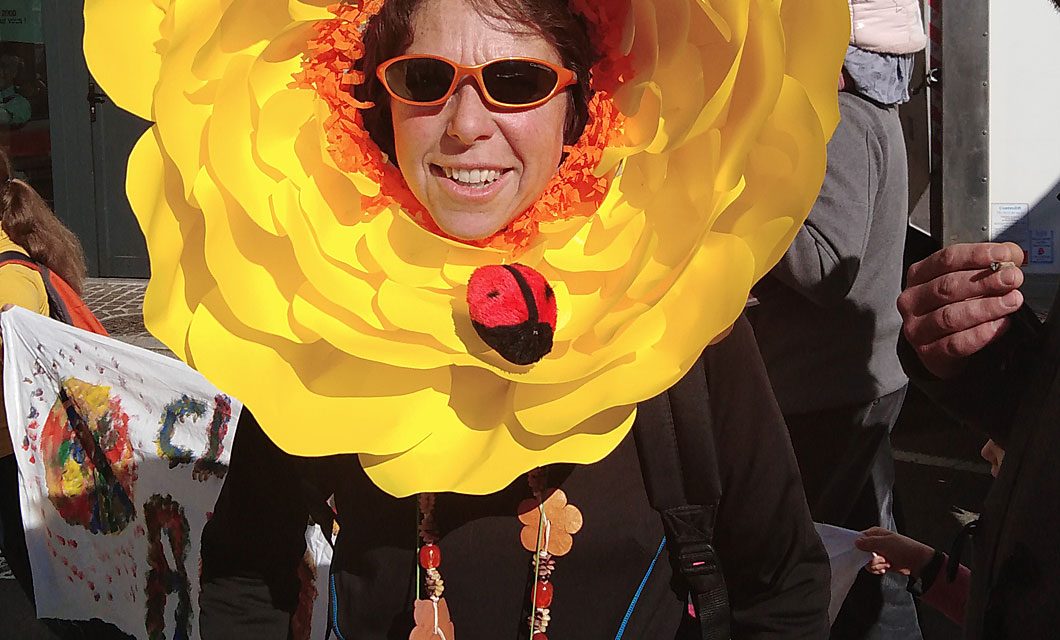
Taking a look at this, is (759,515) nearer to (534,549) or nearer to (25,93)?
(534,549)

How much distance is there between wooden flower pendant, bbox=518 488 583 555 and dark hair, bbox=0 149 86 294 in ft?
8.30

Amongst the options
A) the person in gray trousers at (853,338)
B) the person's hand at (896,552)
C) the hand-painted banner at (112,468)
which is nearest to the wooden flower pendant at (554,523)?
the person's hand at (896,552)

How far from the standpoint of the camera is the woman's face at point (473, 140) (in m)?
1.38

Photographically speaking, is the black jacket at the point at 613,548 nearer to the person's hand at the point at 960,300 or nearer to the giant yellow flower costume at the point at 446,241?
the giant yellow flower costume at the point at 446,241

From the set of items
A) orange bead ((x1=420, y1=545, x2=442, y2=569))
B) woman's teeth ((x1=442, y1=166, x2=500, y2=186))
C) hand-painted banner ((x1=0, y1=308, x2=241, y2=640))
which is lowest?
hand-painted banner ((x1=0, y1=308, x2=241, y2=640))

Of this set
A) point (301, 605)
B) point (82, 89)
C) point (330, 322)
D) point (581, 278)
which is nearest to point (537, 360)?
point (581, 278)

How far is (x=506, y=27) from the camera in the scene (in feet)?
4.61

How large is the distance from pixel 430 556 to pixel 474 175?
0.52 metres

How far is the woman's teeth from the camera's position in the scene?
140 cm

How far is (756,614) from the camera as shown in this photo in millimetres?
1512

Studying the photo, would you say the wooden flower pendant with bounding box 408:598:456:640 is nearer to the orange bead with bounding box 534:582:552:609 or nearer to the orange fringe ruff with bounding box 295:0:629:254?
the orange bead with bounding box 534:582:552:609

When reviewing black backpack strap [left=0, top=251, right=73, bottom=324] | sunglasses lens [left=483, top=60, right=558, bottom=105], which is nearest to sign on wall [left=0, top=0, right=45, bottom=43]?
black backpack strap [left=0, top=251, right=73, bottom=324]

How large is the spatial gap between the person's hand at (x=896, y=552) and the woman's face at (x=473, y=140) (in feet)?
3.54

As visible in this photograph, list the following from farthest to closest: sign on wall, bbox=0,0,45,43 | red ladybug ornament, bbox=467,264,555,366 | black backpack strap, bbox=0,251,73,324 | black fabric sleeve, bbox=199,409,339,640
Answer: sign on wall, bbox=0,0,45,43, black backpack strap, bbox=0,251,73,324, black fabric sleeve, bbox=199,409,339,640, red ladybug ornament, bbox=467,264,555,366
